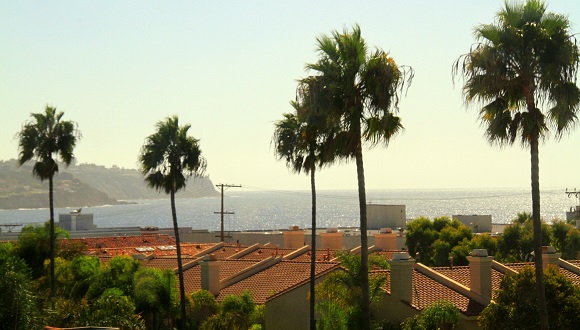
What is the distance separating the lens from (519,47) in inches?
872

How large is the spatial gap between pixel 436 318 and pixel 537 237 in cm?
790

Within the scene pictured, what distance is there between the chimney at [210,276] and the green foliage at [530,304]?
63.1 feet

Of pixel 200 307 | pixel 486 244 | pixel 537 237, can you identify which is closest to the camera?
pixel 537 237

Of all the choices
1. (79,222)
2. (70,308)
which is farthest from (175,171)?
(79,222)

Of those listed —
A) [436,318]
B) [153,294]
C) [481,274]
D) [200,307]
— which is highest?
[481,274]

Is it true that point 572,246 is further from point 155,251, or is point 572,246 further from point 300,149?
point 300,149

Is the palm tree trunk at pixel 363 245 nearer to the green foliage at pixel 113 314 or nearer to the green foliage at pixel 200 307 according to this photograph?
the green foliage at pixel 113 314

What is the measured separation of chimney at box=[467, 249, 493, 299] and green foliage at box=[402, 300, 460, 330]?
8.83 feet

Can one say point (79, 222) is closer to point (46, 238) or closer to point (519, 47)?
point (46, 238)

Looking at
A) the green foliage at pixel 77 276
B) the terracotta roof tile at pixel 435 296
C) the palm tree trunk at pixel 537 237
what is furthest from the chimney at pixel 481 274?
the green foliage at pixel 77 276

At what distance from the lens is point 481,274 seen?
32.4m

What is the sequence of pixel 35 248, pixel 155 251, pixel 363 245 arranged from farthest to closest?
pixel 155 251 → pixel 35 248 → pixel 363 245

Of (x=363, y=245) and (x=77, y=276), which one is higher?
(x=363, y=245)

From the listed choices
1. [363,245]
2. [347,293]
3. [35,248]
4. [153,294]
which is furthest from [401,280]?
[35,248]
